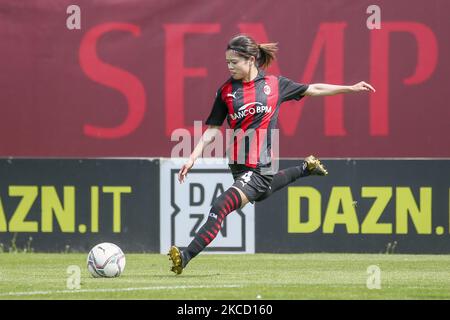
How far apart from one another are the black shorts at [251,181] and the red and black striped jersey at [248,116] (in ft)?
0.19

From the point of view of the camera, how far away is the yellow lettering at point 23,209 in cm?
1376

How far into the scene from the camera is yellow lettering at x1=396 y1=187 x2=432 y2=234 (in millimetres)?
13625

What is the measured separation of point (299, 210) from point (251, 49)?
3.89 m

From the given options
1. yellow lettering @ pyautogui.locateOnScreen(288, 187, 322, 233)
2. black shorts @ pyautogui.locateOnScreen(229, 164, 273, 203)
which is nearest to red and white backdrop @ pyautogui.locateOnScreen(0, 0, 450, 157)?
yellow lettering @ pyautogui.locateOnScreen(288, 187, 322, 233)

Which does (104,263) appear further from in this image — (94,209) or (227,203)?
(94,209)

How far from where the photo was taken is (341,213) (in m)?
13.6

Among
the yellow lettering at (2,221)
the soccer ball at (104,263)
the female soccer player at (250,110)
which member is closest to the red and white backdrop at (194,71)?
the yellow lettering at (2,221)

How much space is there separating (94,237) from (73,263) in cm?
140

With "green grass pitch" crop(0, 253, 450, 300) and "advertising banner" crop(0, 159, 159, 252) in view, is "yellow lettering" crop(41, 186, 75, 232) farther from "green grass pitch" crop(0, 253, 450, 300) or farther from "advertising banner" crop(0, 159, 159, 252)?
"green grass pitch" crop(0, 253, 450, 300)

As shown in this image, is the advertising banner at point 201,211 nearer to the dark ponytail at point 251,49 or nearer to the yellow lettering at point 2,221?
the yellow lettering at point 2,221
